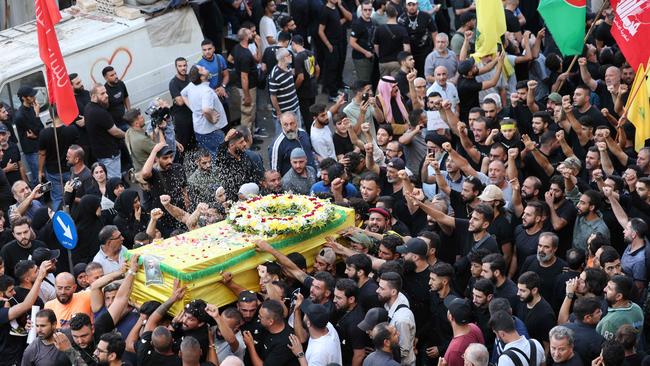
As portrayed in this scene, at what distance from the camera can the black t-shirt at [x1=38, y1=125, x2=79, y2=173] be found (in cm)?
1598

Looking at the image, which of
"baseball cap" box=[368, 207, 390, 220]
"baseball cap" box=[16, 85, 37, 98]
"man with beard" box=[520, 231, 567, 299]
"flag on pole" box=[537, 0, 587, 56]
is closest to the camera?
"man with beard" box=[520, 231, 567, 299]

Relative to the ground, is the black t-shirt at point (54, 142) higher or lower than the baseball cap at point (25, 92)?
lower

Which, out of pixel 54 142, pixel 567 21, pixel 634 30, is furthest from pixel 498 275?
pixel 54 142

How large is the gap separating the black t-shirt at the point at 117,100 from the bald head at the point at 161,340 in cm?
681

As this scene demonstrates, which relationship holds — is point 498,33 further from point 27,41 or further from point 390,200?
point 27,41

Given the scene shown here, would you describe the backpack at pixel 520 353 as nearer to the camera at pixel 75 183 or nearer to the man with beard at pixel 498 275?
the man with beard at pixel 498 275

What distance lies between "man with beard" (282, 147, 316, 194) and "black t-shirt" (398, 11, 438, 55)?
4.97 m

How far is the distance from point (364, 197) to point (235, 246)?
2.27m

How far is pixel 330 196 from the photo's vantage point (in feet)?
44.5

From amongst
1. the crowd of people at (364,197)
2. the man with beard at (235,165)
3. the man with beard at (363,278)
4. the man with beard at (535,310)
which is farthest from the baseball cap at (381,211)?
the man with beard at (235,165)

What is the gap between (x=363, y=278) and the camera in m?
11.7

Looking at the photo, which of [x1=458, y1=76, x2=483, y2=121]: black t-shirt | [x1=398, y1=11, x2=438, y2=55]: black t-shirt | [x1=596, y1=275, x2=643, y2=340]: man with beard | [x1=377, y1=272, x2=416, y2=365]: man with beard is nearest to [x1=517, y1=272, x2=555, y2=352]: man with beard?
[x1=596, y1=275, x2=643, y2=340]: man with beard

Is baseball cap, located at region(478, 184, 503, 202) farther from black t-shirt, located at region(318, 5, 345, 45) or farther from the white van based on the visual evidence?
black t-shirt, located at region(318, 5, 345, 45)

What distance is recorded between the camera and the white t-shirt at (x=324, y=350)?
424 inches
